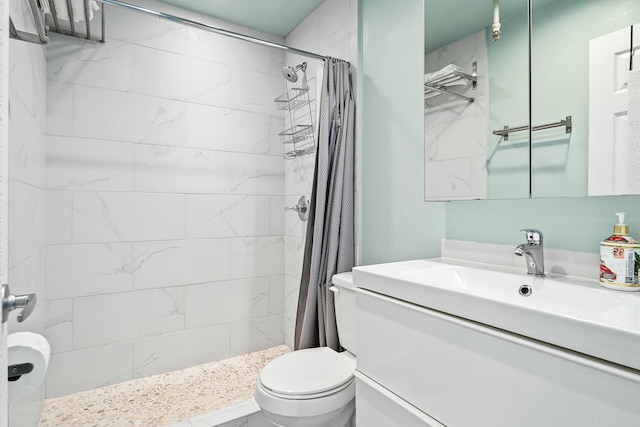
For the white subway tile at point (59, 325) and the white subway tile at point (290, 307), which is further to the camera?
the white subway tile at point (290, 307)

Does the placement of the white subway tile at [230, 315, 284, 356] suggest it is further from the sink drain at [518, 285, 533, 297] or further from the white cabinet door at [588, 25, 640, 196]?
the white cabinet door at [588, 25, 640, 196]

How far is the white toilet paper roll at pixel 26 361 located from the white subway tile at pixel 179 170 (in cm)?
133

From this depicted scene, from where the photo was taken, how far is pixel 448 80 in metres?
1.41

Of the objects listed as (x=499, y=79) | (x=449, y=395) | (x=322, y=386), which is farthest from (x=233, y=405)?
(x=499, y=79)

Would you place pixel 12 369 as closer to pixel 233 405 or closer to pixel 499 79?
pixel 233 405

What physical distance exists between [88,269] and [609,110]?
2409 mm

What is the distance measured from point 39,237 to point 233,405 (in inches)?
49.2

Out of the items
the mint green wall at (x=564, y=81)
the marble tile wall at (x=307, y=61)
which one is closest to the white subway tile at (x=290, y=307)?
the marble tile wall at (x=307, y=61)

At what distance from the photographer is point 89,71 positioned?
1916mm

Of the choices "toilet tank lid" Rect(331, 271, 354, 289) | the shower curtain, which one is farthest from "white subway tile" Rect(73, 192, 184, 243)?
"toilet tank lid" Rect(331, 271, 354, 289)

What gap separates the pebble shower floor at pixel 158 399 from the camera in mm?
1650

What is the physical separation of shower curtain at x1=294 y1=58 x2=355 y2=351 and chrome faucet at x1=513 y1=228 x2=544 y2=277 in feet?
2.91

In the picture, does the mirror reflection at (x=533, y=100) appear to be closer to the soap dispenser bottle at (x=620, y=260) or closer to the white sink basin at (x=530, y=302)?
the soap dispenser bottle at (x=620, y=260)

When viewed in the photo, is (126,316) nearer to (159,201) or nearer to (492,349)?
(159,201)
